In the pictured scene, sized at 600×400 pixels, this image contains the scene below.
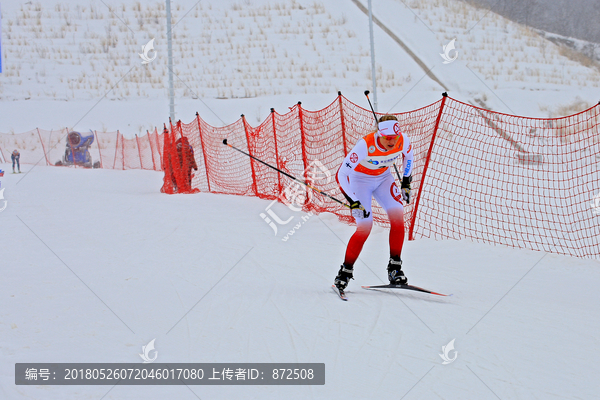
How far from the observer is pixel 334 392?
318cm

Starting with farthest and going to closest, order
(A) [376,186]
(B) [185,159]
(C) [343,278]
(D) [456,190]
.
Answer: (B) [185,159] < (D) [456,190] < (A) [376,186] < (C) [343,278]

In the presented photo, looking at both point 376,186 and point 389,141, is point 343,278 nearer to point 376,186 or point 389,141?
point 376,186

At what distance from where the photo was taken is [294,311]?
4672mm

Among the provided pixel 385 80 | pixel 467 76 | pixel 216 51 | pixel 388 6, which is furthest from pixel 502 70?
pixel 216 51

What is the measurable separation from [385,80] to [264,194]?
21734 millimetres

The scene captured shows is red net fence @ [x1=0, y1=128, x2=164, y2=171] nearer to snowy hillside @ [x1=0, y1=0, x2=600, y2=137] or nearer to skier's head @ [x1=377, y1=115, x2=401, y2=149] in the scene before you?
snowy hillside @ [x1=0, y1=0, x2=600, y2=137]

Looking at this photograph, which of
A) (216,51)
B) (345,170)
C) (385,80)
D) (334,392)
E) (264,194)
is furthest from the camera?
(216,51)

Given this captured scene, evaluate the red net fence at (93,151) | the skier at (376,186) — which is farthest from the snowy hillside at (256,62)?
the skier at (376,186)

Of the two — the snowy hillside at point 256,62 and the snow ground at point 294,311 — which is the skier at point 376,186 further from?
the snowy hillside at point 256,62

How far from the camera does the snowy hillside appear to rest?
1188 inches

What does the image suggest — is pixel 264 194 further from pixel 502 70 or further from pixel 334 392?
pixel 502 70

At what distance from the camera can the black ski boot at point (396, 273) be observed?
16.9 ft

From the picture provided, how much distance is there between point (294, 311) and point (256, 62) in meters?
33.6

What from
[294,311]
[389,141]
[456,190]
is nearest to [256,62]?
[456,190]
